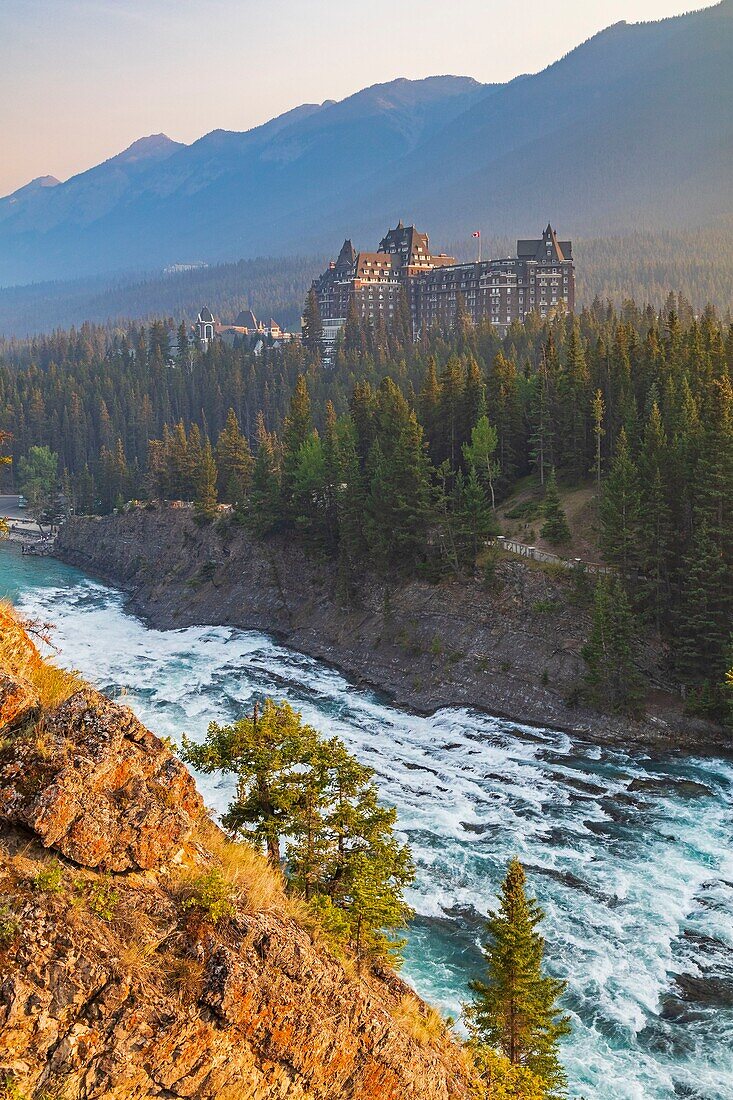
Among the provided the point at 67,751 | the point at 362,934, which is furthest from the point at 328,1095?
the point at 67,751

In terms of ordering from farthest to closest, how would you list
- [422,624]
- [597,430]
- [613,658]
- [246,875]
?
[597,430] → [422,624] → [613,658] → [246,875]

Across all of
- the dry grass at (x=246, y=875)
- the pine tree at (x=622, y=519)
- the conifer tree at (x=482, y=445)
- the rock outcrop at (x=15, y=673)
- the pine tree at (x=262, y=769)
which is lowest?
→ the pine tree at (x=622, y=519)

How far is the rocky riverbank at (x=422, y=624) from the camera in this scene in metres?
56.3

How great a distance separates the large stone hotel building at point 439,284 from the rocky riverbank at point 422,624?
79728 mm

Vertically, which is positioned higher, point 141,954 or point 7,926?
point 7,926

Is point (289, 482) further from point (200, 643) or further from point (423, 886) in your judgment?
point (423, 886)

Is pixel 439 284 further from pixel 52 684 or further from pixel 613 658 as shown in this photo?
pixel 52 684

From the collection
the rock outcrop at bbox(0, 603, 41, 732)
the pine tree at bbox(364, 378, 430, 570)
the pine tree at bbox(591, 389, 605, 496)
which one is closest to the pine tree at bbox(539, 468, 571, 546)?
the pine tree at bbox(591, 389, 605, 496)

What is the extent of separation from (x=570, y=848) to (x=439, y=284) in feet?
477

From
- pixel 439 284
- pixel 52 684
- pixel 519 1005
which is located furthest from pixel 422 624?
pixel 439 284

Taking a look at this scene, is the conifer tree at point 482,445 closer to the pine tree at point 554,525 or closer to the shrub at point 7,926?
the pine tree at point 554,525

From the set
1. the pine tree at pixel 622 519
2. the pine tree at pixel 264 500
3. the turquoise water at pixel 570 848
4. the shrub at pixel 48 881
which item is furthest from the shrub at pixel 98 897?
the pine tree at pixel 264 500

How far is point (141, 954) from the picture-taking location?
38.7 feet

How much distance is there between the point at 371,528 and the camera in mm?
75812
